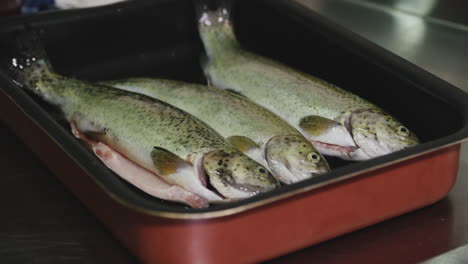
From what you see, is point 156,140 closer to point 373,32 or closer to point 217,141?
point 217,141

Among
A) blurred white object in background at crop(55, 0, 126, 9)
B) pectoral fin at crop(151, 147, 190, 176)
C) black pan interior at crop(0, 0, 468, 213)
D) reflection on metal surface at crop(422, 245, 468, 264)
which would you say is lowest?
reflection on metal surface at crop(422, 245, 468, 264)

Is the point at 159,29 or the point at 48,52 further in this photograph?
the point at 159,29

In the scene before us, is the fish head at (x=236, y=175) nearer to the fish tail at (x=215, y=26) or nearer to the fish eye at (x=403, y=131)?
the fish eye at (x=403, y=131)

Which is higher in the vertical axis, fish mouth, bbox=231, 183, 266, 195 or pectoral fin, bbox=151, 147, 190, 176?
pectoral fin, bbox=151, 147, 190, 176

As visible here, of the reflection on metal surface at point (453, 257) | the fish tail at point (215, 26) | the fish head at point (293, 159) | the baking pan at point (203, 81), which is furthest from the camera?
the fish tail at point (215, 26)

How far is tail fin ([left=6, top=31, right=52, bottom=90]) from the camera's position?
1.34 meters

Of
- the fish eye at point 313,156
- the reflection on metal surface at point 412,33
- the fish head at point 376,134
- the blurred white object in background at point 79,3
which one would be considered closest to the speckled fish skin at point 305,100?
the fish head at point 376,134

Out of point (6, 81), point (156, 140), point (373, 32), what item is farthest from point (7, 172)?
point (373, 32)

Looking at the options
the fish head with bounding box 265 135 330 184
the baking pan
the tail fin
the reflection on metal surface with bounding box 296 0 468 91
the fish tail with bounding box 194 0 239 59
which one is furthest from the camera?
the reflection on metal surface with bounding box 296 0 468 91

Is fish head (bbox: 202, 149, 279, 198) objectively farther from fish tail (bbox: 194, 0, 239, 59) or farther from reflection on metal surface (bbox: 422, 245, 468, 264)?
fish tail (bbox: 194, 0, 239, 59)

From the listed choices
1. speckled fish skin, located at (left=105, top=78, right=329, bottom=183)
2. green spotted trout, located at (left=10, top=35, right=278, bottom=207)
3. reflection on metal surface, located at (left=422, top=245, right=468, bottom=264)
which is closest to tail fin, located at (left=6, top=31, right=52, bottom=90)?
green spotted trout, located at (left=10, top=35, right=278, bottom=207)

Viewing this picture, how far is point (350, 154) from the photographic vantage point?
1.20 meters

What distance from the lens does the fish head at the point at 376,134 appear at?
3.83 feet

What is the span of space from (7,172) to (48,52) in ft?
1.09
